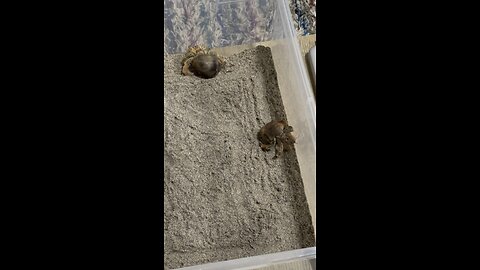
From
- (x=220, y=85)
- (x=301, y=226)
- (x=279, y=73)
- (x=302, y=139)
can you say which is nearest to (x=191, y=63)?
(x=220, y=85)

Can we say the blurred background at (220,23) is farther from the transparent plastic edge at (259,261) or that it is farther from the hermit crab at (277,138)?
the transparent plastic edge at (259,261)

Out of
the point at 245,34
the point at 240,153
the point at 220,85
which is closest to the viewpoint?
the point at 240,153

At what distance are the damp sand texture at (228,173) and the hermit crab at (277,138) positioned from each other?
0.7 inches

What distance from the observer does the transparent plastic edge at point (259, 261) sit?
0.92 meters

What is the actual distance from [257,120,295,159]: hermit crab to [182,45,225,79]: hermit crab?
25cm

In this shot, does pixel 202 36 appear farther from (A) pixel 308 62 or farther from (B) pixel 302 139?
(B) pixel 302 139

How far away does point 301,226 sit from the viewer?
1.13 meters

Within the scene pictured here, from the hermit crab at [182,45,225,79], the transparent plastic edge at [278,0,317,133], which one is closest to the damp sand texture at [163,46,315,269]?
the hermit crab at [182,45,225,79]

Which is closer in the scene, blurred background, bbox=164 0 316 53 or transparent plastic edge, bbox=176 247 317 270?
transparent plastic edge, bbox=176 247 317 270

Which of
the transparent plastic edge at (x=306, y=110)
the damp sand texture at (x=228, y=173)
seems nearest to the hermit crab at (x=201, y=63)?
the damp sand texture at (x=228, y=173)

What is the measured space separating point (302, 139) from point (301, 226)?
0.21 metres

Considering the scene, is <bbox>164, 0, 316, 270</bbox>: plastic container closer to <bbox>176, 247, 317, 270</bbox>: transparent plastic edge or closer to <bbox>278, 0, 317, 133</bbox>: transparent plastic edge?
<bbox>278, 0, 317, 133</bbox>: transparent plastic edge

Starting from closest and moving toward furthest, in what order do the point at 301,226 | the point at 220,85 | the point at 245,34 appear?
the point at 301,226
the point at 220,85
the point at 245,34

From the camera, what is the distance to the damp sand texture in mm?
1102
